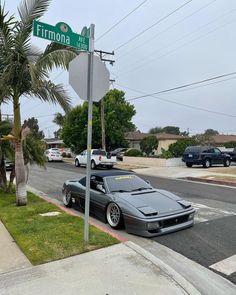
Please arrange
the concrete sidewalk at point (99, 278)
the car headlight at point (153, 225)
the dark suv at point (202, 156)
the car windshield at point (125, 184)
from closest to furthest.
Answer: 1. the concrete sidewalk at point (99, 278)
2. the car headlight at point (153, 225)
3. the car windshield at point (125, 184)
4. the dark suv at point (202, 156)

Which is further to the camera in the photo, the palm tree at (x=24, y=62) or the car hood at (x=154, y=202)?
the palm tree at (x=24, y=62)

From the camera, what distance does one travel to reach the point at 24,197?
10000 mm

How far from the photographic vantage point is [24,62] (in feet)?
29.3

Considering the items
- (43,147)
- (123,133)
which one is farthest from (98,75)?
(123,133)

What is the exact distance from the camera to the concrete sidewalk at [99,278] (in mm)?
4250

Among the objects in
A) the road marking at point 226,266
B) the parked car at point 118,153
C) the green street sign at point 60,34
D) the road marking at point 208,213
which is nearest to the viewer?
the road marking at point 226,266

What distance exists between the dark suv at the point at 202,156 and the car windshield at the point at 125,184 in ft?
60.1

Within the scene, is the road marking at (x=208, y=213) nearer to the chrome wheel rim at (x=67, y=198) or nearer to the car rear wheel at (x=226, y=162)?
the chrome wheel rim at (x=67, y=198)

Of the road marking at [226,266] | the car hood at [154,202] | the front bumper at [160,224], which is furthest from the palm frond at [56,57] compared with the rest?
the road marking at [226,266]

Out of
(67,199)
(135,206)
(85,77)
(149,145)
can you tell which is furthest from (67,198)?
(149,145)

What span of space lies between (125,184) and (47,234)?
8.32ft

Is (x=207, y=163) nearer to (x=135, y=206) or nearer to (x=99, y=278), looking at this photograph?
(x=135, y=206)

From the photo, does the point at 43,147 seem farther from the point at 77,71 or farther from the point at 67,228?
the point at 77,71

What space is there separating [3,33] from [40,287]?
681cm
